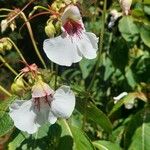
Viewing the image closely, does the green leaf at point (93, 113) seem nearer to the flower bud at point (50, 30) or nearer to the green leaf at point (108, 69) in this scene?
the flower bud at point (50, 30)

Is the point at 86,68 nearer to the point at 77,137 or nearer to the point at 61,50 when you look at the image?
the point at 77,137

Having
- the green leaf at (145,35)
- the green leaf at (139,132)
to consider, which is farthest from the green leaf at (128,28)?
the green leaf at (139,132)

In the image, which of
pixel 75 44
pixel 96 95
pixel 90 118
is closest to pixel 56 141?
pixel 90 118

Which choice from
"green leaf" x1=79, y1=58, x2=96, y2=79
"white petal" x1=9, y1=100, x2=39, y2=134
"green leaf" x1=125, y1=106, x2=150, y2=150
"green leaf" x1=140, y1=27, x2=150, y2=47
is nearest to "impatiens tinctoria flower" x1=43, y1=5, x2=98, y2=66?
"white petal" x1=9, y1=100, x2=39, y2=134

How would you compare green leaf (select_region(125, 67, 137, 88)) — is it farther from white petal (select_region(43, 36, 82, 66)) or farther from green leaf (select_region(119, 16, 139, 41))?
white petal (select_region(43, 36, 82, 66))

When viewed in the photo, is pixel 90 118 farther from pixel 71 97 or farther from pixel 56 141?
pixel 71 97
